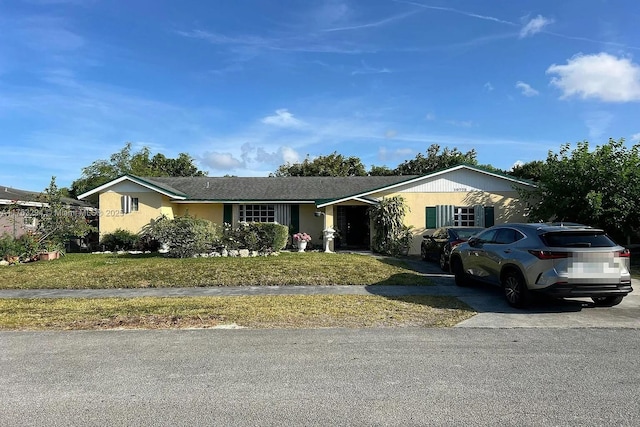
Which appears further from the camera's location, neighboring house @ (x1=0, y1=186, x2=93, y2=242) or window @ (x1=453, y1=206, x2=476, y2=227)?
window @ (x1=453, y1=206, x2=476, y2=227)

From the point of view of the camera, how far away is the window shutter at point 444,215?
19188 mm

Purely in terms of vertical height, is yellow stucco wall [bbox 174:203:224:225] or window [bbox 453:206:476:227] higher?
yellow stucco wall [bbox 174:203:224:225]

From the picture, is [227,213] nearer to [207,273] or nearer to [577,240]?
[207,273]

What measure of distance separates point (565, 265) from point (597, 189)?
960 cm

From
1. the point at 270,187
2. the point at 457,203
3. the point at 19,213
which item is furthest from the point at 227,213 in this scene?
the point at 457,203

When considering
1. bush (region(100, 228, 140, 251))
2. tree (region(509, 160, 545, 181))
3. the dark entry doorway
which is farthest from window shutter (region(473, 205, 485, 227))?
tree (region(509, 160, 545, 181))

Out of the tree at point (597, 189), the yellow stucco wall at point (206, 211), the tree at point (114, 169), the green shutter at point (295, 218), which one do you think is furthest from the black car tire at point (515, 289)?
the tree at point (114, 169)

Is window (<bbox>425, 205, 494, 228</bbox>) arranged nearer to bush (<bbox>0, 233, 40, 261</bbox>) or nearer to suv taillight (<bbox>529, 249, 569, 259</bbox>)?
suv taillight (<bbox>529, 249, 569, 259</bbox>)

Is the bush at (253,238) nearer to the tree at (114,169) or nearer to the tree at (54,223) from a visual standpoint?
the tree at (54,223)

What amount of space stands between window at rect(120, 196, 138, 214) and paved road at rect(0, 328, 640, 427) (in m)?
14.4

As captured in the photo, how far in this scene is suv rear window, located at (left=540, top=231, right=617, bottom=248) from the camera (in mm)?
8023

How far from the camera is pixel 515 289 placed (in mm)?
8719

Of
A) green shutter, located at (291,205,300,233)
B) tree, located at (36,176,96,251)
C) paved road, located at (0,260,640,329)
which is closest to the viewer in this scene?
paved road, located at (0,260,640,329)

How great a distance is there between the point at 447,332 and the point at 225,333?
3.32m
